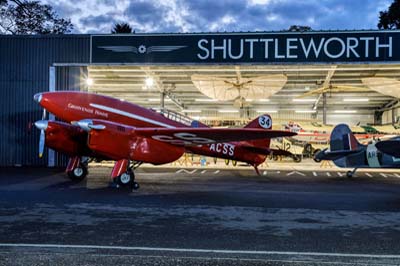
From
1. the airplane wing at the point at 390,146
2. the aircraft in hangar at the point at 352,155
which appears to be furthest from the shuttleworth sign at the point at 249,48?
the airplane wing at the point at 390,146

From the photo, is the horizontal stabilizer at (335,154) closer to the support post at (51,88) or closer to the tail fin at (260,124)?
the tail fin at (260,124)

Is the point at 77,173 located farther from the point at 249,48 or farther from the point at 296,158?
the point at 296,158

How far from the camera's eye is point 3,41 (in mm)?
19109

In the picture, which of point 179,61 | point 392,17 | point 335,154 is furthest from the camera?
point 392,17

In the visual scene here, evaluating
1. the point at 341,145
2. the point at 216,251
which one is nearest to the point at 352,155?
the point at 341,145

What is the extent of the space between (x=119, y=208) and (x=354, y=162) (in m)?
11.6

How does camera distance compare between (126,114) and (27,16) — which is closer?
(126,114)

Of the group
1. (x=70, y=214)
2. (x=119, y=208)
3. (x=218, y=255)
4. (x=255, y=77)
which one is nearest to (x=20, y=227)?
(x=70, y=214)

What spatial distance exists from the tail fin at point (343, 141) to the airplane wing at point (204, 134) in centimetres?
665

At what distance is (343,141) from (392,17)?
43330mm

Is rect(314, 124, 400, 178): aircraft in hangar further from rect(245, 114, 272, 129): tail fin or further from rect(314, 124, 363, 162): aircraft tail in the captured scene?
rect(245, 114, 272, 129): tail fin

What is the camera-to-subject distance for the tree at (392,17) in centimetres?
5191

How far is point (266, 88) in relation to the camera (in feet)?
73.2

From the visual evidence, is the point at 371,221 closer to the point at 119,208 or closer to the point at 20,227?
the point at 119,208
